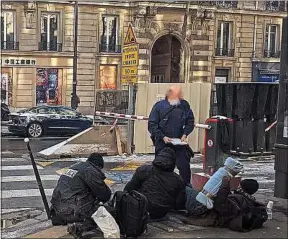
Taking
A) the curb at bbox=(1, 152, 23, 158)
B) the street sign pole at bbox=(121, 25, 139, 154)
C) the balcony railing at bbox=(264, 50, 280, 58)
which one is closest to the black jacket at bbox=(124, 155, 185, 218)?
the street sign pole at bbox=(121, 25, 139, 154)

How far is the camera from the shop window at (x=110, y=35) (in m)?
35.1

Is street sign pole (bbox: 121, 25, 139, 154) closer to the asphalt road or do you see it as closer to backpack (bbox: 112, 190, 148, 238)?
the asphalt road

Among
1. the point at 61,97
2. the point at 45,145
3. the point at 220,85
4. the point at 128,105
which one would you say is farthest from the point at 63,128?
Result: the point at 61,97

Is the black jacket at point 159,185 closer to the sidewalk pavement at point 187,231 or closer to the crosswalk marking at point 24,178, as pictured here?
the sidewalk pavement at point 187,231

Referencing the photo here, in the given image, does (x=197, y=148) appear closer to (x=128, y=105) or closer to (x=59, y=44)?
(x=128, y=105)

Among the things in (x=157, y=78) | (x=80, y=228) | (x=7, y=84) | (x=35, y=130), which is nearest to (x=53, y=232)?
(x=80, y=228)

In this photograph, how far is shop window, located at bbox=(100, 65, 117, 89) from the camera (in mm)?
35125

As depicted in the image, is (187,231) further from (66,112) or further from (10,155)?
(66,112)

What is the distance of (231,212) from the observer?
6.24m

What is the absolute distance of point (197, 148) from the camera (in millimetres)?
14117

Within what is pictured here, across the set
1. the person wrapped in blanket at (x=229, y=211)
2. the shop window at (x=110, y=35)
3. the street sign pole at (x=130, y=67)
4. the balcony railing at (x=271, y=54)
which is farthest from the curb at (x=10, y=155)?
the balcony railing at (x=271, y=54)

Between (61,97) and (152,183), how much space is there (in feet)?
92.0

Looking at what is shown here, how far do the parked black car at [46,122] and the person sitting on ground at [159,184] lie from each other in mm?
14401

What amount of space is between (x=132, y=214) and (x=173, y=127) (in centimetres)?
229
